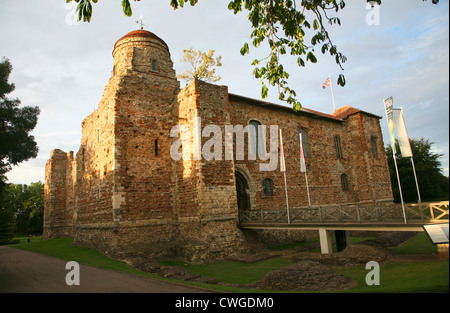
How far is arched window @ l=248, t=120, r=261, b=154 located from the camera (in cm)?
1800

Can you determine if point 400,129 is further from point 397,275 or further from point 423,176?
point 423,176

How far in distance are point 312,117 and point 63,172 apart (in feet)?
81.1

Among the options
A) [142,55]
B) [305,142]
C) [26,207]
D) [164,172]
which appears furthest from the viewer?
[26,207]

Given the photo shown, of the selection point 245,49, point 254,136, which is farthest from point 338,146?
point 245,49

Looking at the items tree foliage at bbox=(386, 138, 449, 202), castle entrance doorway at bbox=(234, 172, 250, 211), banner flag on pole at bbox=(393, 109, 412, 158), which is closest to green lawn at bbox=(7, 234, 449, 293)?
banner flag on pole at bbox=(393, 109, 412, 158)

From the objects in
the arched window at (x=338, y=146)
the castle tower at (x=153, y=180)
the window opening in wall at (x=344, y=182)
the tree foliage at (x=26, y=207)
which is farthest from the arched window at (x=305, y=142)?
the tree foliage at (x=26, y=207)

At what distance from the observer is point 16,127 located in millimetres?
25672

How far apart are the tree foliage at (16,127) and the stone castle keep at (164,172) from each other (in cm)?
873

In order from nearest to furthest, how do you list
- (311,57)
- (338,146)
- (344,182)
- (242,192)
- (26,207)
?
(311,57) → (242,192) → (344,182) → (338,146) → (26,207)

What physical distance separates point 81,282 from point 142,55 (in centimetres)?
1428

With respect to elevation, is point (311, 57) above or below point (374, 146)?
below

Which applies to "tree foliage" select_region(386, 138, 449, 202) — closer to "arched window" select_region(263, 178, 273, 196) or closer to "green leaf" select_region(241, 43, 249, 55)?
"arched window" select_region(263, 178, 273, 196)

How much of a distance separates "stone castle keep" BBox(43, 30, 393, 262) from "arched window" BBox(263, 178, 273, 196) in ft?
0.21

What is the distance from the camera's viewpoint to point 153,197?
49.1ft
